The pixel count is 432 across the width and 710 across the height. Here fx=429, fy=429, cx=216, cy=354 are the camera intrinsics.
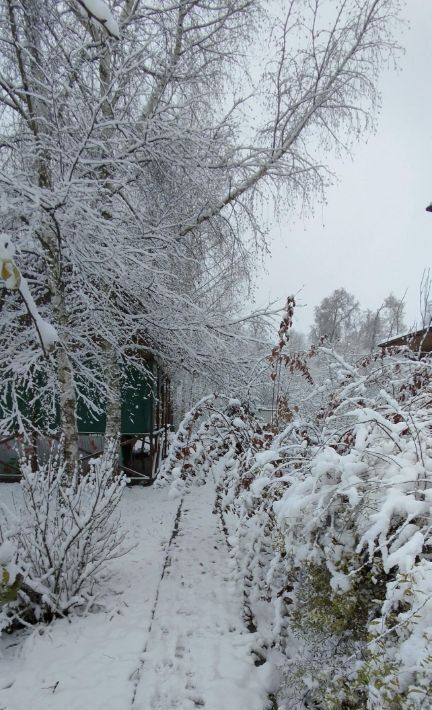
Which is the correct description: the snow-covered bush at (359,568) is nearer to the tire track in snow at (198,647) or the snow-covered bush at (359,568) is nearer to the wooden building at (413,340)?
the tire track in snow at (198,647)

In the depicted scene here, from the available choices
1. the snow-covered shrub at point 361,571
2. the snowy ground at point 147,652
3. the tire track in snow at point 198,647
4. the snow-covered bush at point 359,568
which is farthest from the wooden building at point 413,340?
the snowy ground at point 147,652

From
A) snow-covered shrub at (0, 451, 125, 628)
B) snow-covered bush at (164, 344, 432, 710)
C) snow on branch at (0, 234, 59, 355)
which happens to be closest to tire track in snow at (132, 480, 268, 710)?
snow-covered bush at (164, 344, 432, 710)

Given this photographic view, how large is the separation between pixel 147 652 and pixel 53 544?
51.0 inches

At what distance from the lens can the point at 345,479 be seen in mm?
2291

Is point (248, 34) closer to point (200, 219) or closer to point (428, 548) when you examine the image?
point (200, 219)

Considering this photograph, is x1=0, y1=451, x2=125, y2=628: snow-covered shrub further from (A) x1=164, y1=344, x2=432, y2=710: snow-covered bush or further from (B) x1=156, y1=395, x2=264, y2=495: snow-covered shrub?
(A) x1=164, y1=344, x2=432, y2=710: snow-covered bush

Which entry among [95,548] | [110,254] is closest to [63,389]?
[110,254]

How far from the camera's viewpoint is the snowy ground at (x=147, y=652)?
9.45 ft

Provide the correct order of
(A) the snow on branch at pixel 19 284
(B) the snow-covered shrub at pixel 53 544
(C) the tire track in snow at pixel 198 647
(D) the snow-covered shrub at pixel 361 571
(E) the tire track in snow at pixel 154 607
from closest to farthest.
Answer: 1. (A) the snow on branch at pixel 19 284
2. (D) the snow-covered shrub at pixel 361 571
3. (C) the tire track in snow at pixel 198 647
4. (E) the tire track in snow at pixel 154 607
5. (B) the snow-covered shrub at pixel 53 544

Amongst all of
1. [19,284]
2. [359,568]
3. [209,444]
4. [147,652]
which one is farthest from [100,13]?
[209,444]

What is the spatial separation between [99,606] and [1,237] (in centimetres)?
415

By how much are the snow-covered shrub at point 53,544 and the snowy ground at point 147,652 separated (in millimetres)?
210

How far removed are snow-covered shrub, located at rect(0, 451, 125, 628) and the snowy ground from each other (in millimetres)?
210

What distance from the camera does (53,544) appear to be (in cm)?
398
